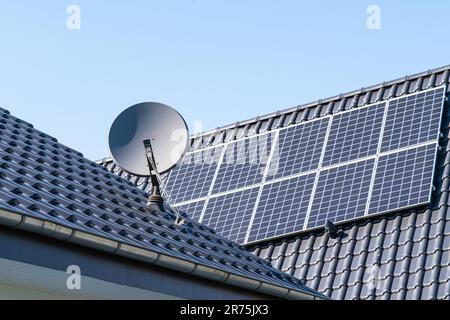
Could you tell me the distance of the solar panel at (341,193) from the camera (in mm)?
18094

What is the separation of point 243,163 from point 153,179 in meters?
7.69

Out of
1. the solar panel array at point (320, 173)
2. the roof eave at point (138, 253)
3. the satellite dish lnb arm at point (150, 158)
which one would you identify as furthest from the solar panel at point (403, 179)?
the roof eave at point (138, 253)

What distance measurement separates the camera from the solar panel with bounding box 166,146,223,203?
20641 mm

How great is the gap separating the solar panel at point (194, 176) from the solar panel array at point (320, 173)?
Result: 0.09 feet

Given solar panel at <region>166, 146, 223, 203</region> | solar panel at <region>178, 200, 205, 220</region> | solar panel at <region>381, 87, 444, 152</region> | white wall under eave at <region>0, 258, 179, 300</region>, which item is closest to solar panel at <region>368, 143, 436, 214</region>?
solar panel at <region>381, 87, 444, 152</region>

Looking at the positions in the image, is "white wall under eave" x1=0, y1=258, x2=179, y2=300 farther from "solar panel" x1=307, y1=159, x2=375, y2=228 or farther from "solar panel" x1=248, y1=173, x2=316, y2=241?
"solar panel" x1=248, y1=173, x2=316, y2=241

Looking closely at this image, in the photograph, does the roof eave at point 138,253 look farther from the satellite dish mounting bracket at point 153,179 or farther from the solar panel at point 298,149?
the solar panel at point 298,149

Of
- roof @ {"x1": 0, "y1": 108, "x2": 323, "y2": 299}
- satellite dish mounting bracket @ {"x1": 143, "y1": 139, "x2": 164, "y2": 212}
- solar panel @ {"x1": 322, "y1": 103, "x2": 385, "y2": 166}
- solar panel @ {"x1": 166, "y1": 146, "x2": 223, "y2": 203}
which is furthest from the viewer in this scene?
solar panel @ {"x1": 166, "y1": 146, "x2": 223, "y2": 203}

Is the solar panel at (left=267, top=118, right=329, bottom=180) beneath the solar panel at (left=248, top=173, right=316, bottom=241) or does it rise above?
above

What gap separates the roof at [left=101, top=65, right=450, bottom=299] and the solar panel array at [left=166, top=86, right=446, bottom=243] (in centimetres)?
22

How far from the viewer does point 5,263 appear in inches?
336
